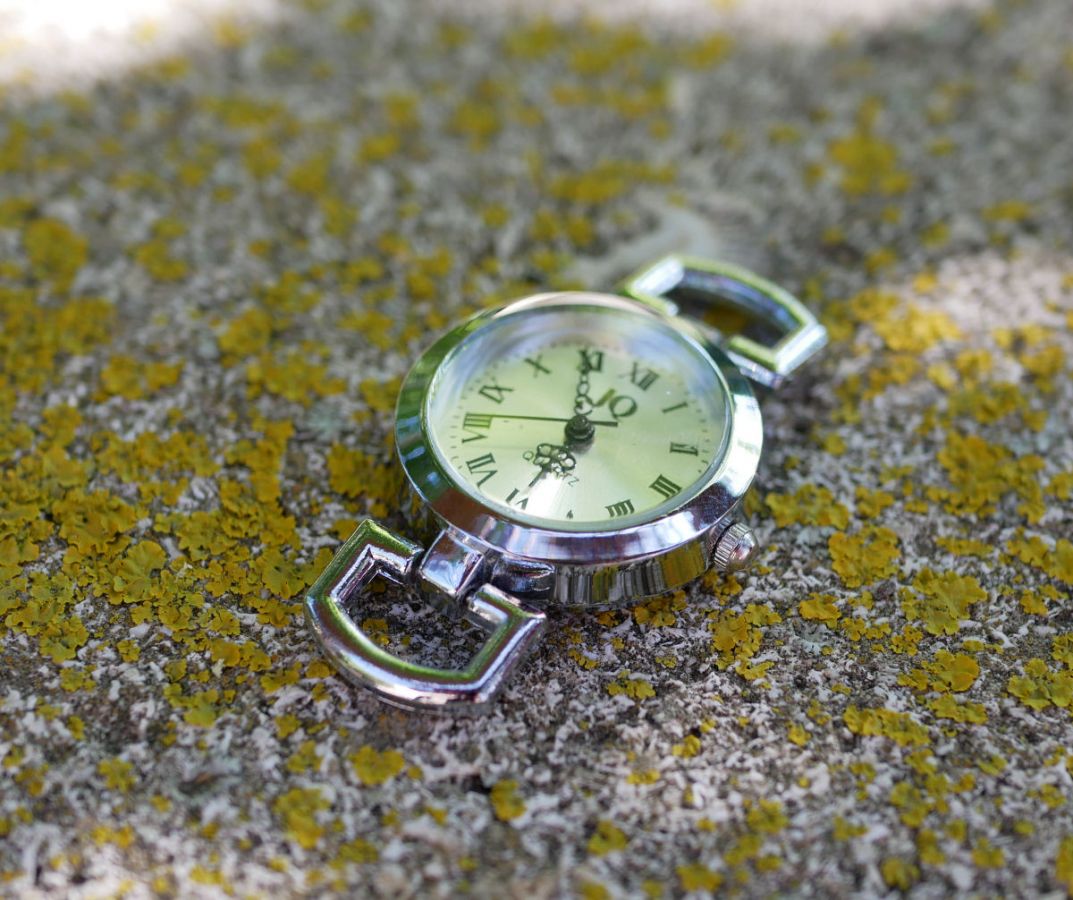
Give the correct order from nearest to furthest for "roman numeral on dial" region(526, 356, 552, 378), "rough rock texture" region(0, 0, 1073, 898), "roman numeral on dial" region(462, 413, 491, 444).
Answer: "rough rock texture" region(0, 0, 1073, 898), "roman numeral on dial" region(462, 413, 491, 444), "roman numeral on dial" region(526, 356, 552, 378)

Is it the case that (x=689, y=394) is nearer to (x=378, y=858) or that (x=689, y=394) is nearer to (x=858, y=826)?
(x=858, y=826)

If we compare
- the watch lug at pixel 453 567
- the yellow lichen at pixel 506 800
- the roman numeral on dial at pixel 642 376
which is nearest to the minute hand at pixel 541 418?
the roman numeral on dial at pixel 642 376

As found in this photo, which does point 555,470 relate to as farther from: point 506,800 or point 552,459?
point 506,800

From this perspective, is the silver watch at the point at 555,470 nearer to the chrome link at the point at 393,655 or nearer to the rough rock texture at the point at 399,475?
the chrome link at the point at 393,655

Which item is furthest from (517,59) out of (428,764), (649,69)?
(428,764)

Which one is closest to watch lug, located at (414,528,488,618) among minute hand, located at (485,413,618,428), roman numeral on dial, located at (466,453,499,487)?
roman numeral on dial, located at (466,453,499,487)

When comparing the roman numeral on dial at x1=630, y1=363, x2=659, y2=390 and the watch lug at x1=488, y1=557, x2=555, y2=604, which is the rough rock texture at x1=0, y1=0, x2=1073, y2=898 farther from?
the roman numeral on dial at x1=630, y1=363, x2=659, y2=390

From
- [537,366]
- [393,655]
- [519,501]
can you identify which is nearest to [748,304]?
[537,366]
